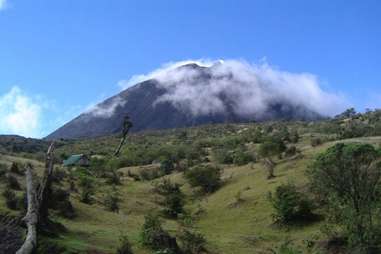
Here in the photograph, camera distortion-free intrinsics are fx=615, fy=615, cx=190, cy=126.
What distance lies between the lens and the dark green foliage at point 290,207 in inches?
1868

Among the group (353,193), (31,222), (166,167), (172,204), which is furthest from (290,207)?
(166,167)

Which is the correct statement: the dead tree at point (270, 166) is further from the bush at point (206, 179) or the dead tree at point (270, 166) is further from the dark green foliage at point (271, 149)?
the bush at point (206, 179)

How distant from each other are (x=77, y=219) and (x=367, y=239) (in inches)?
700

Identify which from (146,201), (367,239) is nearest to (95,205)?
(146,201)

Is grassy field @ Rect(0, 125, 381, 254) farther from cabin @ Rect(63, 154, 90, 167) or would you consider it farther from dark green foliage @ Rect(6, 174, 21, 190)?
cabin @ Rect(63, 154, 90, 167)

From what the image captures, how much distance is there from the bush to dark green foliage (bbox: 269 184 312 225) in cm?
1803

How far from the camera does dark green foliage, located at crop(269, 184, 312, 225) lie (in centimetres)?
4744

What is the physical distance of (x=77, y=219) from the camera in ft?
128

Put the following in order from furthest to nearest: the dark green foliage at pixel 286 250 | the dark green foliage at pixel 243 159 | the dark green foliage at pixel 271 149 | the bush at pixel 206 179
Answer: the dark green foliage at pixel 243 159
the dark green foliage at pixel 271 149
the bush at pixel 206 179
the dark green foliage at pixel 286 250

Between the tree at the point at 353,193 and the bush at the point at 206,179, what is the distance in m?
26.4

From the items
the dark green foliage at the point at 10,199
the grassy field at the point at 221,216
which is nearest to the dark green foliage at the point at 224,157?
the grassy field at the point at 221,216

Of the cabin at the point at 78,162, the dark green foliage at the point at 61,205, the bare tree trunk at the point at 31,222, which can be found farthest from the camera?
the cabin at the point at 78,162

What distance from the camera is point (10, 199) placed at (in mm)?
35781

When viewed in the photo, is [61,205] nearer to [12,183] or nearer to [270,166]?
[12,183]
